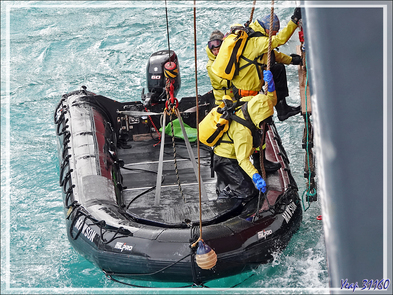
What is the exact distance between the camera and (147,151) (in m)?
5.35

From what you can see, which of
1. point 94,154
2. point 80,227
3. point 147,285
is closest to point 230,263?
point 147,285

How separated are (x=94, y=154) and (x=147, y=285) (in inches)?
51.0

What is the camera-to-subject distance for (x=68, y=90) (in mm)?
8125

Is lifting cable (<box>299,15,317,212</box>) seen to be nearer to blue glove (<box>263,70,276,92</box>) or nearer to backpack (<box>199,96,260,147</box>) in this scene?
blue glove (<box>263,70,276,92</box>)

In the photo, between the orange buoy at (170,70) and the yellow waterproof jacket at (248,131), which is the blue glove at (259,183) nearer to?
the yellow waterproof jacket at (248,131)

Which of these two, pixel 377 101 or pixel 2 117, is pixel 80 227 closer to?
pixel 377 101

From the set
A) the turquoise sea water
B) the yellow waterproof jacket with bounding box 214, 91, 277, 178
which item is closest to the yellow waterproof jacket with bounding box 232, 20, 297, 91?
the yellow waterproof jacket with bounding box 214, 91, 277, 178

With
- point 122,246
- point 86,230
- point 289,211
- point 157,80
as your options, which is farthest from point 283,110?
point 86,230

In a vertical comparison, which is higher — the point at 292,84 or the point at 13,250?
the point at 292,84

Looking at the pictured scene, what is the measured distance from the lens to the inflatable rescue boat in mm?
3621

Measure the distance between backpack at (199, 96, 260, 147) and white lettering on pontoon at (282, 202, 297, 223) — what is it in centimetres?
57

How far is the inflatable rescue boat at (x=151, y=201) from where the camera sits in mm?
3621

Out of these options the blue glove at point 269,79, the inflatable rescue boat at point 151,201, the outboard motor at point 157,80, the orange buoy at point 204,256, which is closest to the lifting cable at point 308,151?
the inflatable rescue boat at point 151,201

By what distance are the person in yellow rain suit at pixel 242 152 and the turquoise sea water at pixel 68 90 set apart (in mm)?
655
